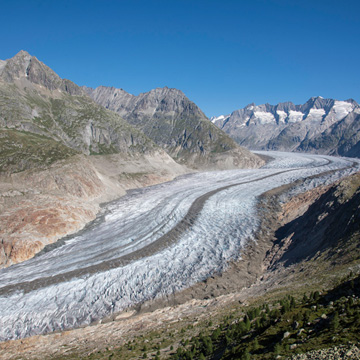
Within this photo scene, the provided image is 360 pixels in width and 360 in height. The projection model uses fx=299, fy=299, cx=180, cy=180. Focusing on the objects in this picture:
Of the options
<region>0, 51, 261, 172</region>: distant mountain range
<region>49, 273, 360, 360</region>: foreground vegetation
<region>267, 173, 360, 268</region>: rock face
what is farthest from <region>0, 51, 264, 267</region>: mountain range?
<region>267, 173, 360, 268</region>: rock face

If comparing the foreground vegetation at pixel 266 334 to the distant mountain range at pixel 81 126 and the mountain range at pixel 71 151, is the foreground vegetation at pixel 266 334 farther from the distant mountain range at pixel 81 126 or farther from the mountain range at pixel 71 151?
the distant mountain range at pixel 81 126

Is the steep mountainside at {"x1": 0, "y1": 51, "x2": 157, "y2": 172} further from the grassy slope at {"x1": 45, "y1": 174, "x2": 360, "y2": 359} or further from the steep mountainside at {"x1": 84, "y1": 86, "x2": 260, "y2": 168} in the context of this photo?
the grassy slope at {"x1": 45, "y1": 174, "x2": 360, "y2": 359}

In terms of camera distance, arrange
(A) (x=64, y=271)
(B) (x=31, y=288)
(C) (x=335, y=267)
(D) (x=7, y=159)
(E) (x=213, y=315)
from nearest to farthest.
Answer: (E) (x=213, y=315) < (C) (x=335, y=267) < (B) (x=31, y=288) < (A) (x=64, y=271) < (D) (x=7, y=159)

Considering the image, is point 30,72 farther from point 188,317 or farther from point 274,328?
point 274,328

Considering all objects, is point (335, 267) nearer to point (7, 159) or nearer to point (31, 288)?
point (31, 288)

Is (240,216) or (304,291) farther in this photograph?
(240,216)

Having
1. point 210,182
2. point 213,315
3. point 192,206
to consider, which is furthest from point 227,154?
point 213,315

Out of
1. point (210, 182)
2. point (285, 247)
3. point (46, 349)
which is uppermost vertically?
point (210, 182)

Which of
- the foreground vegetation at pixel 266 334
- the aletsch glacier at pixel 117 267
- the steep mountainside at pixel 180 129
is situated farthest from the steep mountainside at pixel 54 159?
the steep mountainside at pixel 180 129
